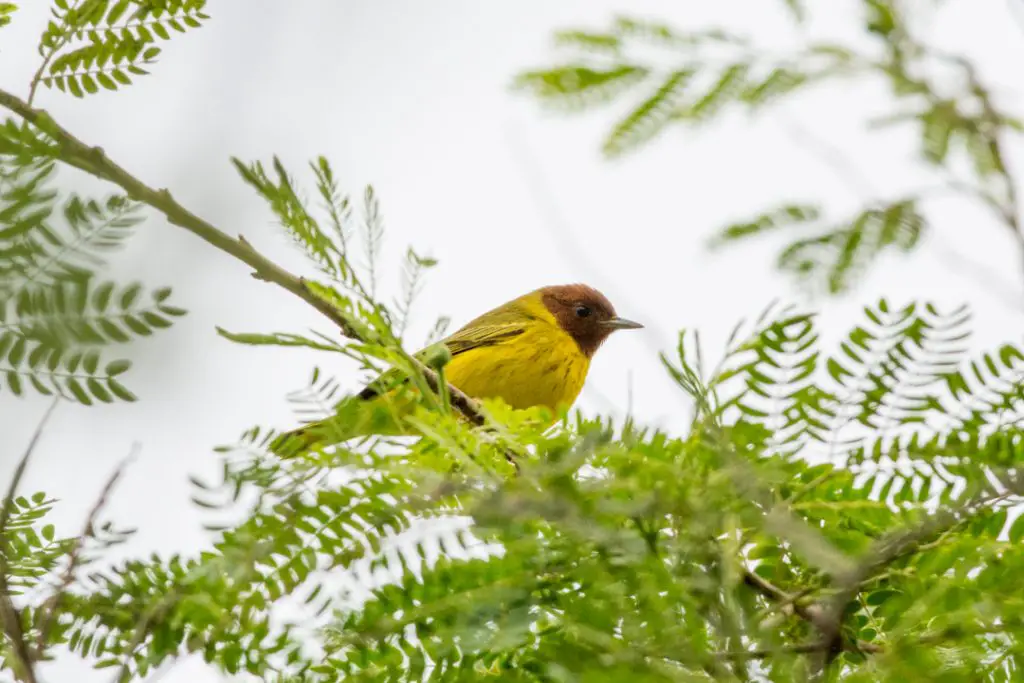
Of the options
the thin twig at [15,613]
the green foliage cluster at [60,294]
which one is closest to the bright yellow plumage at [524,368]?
the thin twig at [15,613]

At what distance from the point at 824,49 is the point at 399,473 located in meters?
1.57

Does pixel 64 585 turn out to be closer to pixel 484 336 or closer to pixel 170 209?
pixel 170 209

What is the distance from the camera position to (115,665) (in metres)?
1.52

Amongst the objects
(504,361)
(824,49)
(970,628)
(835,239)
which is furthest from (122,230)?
(504,361)

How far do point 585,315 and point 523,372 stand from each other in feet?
3.97

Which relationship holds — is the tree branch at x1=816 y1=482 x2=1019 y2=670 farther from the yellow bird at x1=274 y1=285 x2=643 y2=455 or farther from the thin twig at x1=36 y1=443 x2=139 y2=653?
the yellow bird at x1=274 y1=285 x2=643 y2=455

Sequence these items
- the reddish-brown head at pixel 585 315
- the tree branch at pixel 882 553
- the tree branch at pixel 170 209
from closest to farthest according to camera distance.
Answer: the tree branch at pixel 882 553, the tree branch at pixel 170 209, the reddish-brown head at pixel 585 315

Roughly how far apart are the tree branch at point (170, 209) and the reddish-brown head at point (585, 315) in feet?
16.5

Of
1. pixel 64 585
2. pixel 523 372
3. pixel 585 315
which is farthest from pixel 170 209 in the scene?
pixel 585 315

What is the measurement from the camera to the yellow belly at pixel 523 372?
19.5 ft

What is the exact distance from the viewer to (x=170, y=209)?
150cm

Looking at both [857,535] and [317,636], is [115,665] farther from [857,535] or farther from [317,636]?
[857,535]

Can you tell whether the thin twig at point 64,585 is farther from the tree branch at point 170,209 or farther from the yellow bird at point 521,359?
the yellow bird at point 521,359

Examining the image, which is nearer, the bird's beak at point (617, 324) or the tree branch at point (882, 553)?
the tree branch at point (882, 553)
